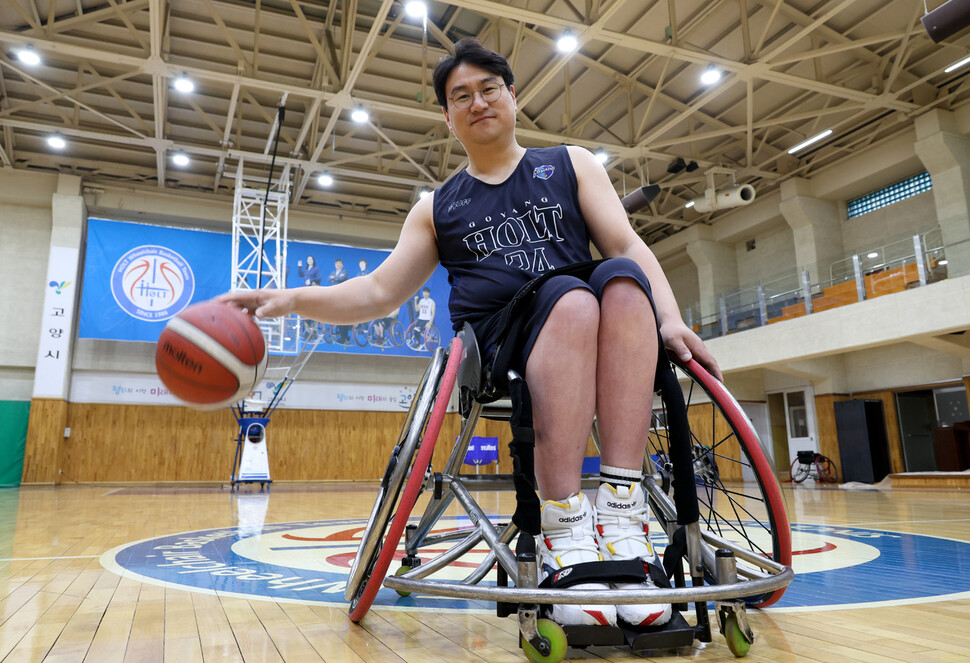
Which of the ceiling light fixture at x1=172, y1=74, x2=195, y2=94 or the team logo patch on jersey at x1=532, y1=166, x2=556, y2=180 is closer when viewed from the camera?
the team logo patch on jersey at x1=532, y1=166, x2=556, y2=180

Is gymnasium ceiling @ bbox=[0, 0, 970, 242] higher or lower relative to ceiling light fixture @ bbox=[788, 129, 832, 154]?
higher

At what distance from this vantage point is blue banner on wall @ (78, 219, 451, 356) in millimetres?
12148

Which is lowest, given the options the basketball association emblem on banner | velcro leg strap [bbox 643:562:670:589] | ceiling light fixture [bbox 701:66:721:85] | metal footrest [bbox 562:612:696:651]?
metal footrest [bbox 562:612:696:651]

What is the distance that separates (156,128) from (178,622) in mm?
11533

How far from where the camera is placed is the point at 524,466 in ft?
3.65

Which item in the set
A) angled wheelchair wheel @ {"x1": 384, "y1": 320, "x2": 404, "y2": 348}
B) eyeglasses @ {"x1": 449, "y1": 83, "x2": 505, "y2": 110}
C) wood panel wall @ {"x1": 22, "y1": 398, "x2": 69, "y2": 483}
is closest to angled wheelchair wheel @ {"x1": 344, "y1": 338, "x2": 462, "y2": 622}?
eyeglasses @ {"x1": 449, "y1": 83, "x2": 505, "y2": 110}

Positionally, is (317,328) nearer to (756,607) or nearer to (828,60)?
(828,60)

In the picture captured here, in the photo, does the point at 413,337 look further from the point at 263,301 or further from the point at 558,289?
the point at 558,289

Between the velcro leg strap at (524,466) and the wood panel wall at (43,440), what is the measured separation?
44.6 feet

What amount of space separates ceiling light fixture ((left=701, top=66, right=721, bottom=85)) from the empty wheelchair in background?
692cm

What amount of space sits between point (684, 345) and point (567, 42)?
27.2 feet

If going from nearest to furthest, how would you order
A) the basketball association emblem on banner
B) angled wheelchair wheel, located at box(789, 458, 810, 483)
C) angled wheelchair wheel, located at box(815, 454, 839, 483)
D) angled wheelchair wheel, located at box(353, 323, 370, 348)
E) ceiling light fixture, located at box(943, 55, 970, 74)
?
ceiling light fixture, located at box(943, 55, 970, 74) < angled wheelchair wheel, located at box(815, 454, 839, 483) < angled wheelchair wheel, located at box(789, 458, 810, 483) < the basketball association emblem on banner < angled wheelchair wheel, located at box(353, 323, 370, 348)

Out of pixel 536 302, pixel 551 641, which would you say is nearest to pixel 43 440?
pixel 536 302

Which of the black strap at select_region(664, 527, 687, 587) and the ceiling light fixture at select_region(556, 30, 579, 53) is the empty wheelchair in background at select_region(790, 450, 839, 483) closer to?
the ceiling light fixture at select_region(556, 30, 579, 53)
